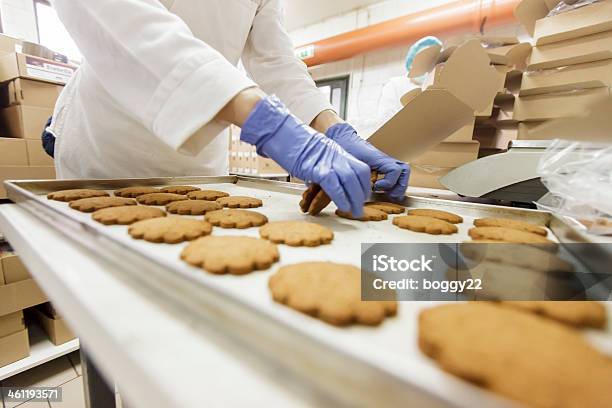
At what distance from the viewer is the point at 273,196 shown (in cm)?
150

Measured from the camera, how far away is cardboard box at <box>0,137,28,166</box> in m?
2.14

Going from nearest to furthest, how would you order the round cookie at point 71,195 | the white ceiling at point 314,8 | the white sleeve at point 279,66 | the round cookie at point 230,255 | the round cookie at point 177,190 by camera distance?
the round cookie at point 230,255 < the round cookie at point 71,195 < the round cookie at point 177,190 < the white sleeve at point 279,66 < the white ceiling at point 314,8

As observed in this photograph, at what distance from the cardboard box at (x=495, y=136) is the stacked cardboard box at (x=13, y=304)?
306 centimetres

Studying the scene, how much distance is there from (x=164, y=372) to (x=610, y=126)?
2.59 feet

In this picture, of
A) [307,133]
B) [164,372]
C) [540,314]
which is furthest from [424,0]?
[164,372]

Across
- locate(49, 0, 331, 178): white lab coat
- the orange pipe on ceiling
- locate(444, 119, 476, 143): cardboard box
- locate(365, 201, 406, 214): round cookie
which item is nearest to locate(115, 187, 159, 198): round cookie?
locate(49, 0, 331, 178): white lab coat

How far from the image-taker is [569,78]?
1612 millimetres

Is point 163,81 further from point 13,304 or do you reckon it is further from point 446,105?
point 13,304

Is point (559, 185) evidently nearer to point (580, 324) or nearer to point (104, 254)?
point (580, 324)

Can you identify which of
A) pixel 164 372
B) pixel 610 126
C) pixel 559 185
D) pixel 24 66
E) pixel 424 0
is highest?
pixel 424 0

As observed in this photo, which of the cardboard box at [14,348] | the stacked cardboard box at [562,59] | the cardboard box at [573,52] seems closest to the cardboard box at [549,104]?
the stacked cardboard box at [562,59]

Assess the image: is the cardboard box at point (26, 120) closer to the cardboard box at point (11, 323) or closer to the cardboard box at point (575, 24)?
the cardboard box at point (11, 323)

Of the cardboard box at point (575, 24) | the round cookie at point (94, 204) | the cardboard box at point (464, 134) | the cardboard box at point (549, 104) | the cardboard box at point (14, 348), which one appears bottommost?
the cardboard box at point (14, 348)

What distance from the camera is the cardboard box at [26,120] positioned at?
2.23 metres
